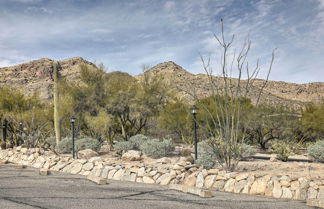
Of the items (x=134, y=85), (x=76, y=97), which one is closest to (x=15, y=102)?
(x=76, y=97)

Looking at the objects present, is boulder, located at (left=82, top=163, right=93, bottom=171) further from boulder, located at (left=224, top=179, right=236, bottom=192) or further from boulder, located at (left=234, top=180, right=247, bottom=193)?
boulder, located at (left=234, top=180, right=247, bottom=193)

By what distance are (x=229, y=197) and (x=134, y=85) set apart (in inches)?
747

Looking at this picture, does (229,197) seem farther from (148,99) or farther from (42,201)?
(148,99)

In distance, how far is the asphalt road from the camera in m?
7.10

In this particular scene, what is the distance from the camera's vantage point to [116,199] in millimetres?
7926

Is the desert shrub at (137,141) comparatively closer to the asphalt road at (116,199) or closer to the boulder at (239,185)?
the asphalt road at (116,199)

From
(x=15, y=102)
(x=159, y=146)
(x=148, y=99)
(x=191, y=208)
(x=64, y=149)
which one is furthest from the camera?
(x=15, y=102)

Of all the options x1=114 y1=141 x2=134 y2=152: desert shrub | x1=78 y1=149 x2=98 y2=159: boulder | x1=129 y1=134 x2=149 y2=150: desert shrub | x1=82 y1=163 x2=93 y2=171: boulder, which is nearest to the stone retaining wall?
x1=82 y1=163 x2=93 y2=171: boulder

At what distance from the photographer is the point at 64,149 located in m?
23.7

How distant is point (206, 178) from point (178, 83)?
5069cm

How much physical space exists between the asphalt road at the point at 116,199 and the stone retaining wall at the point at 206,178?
526 millimetres

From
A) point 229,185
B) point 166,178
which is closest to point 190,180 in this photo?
point 166,178

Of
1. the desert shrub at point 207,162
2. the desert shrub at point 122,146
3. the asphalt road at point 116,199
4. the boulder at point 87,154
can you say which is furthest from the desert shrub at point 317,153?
the boulder at point 87,154

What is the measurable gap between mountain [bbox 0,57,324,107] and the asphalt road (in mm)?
49084
